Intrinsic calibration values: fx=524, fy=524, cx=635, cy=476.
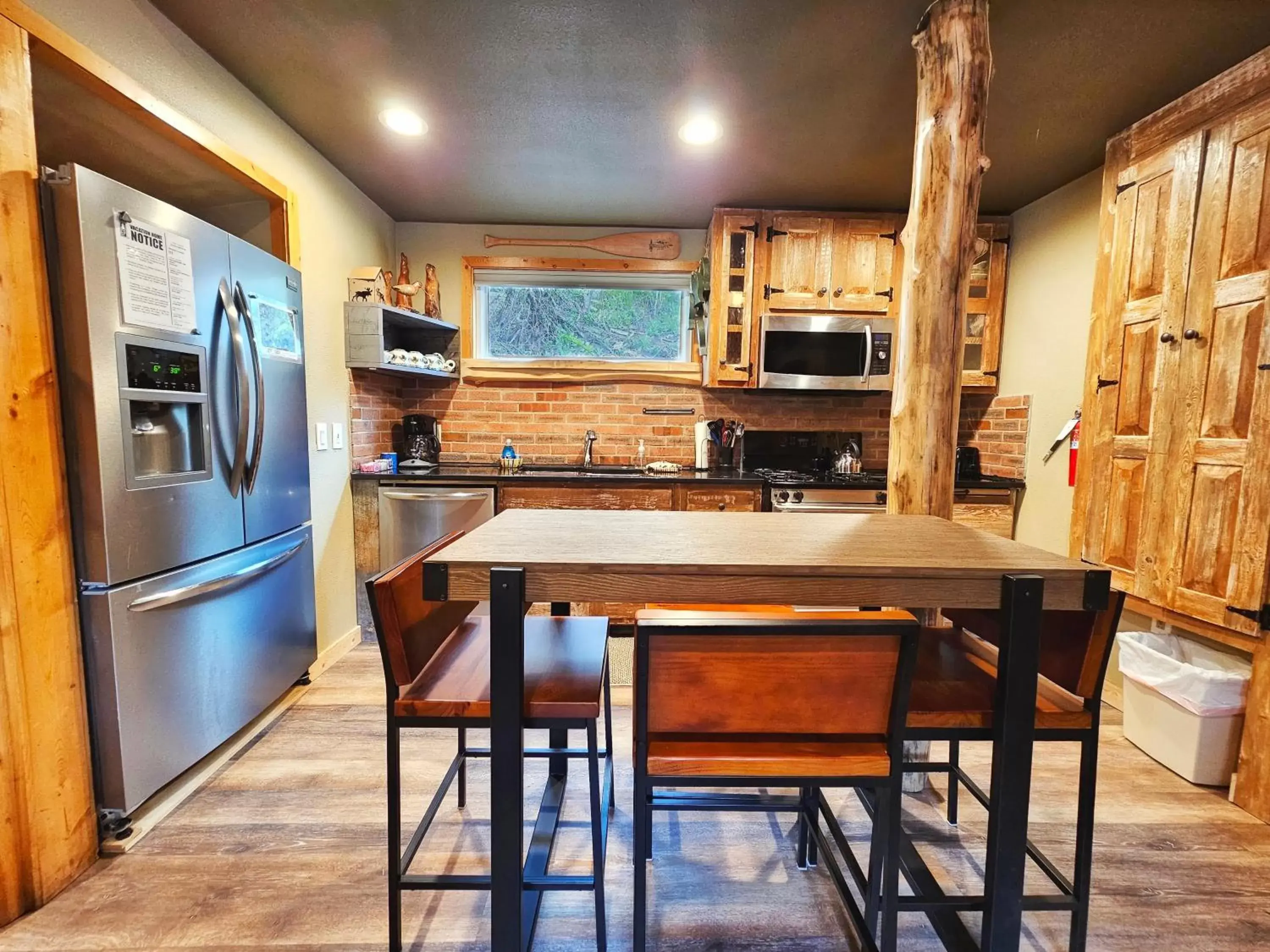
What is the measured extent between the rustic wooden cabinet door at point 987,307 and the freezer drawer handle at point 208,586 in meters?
3.54

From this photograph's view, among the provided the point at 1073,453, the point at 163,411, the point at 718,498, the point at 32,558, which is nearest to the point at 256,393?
the point at 163,411

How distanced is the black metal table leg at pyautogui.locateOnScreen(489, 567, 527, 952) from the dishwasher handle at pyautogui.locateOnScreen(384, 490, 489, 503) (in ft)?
6.08

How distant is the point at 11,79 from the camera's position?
121cm

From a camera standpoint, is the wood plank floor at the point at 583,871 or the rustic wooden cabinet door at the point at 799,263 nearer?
the wood plank floor at the point at 583,871

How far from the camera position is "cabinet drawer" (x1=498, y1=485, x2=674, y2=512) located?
2.88m

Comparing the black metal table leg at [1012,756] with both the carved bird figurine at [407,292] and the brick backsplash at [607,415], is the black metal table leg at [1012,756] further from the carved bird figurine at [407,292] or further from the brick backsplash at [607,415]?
the carved bird figurine at [407,292]

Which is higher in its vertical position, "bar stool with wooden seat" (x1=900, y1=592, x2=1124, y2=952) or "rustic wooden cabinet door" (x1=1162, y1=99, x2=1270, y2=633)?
"rustic wooden cabinet door" (x1=1162, y1=99, x2=1270, y2=633)

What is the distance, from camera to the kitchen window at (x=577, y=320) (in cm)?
A: 340

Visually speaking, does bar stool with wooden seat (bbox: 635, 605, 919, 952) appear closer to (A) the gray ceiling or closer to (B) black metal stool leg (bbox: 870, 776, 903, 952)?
(B) black metal stool leg (bbox: 870, 776, 903, 952)

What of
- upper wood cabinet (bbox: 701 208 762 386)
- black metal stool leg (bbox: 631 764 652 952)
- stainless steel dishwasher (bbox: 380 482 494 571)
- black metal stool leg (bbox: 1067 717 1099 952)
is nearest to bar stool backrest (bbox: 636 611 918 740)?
black metal stool leg (bbox: 631 764 652 952)

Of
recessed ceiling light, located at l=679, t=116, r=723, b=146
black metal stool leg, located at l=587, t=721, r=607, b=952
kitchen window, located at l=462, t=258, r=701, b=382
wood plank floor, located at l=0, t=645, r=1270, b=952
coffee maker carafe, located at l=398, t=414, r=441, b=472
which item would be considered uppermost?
recessed ceiling light, located at l=679, t=116, r=723, b=146

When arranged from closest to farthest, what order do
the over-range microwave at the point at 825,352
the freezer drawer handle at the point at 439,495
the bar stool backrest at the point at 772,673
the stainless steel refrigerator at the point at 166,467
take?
the bar stool backrest at the point at 772,673 → the stainless steel refrigerator at the point at 166,467 → the freezer drawer handle at the point at 439,495 → the over-range microwave at the point at 825,352

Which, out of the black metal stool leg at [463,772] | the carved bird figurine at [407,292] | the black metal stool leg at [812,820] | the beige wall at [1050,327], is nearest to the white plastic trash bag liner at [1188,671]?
the beige wall at [1050,327]

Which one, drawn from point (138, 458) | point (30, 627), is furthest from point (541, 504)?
point (30, 627)
